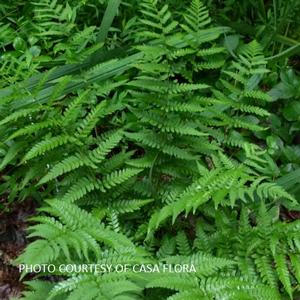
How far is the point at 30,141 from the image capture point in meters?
2.46

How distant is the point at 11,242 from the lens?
2816mm

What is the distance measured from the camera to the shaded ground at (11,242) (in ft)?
8.69

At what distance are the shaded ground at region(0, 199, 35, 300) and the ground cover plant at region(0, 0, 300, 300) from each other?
0.09 ft

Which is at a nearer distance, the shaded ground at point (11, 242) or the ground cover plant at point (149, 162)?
the ground cover plant at point (149, 162)

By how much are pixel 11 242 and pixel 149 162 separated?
930 mm

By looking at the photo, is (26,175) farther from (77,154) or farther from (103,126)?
(103,126)

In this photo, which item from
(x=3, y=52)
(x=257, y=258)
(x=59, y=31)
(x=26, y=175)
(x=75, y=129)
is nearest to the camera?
(x=257, y=258)

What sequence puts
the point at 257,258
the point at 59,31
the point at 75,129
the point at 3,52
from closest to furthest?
the point at 257,258 < the point at 75,129 < the point at 59,31 < the point at 3,52

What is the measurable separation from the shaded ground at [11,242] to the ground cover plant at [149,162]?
0.03 m

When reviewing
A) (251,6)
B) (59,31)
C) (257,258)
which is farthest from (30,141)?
(251,6)

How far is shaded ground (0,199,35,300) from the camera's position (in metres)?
2.65

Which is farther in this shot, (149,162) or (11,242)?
(11,242)

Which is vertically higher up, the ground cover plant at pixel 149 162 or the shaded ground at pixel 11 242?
the ground cover plant at pixel 149 162

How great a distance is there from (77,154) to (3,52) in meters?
1.11
